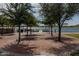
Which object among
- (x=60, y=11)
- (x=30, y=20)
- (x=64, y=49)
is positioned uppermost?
(x=60, y=11)

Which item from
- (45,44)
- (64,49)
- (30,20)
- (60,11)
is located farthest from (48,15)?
(64,49)

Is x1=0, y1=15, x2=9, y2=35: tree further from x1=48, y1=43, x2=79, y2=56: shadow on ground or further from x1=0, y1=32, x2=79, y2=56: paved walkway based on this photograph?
x1=48, y1=43, x2=79, y2=56: shadow on ground

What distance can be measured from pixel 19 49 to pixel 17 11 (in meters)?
0.66

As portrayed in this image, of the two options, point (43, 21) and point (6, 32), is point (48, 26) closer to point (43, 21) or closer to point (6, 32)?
point (43, 21)

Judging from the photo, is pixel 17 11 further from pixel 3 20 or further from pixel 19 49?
pixel 19 49

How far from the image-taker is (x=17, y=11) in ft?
19.4

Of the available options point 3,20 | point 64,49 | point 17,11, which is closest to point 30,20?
point 17,11

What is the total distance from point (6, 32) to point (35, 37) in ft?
1.67

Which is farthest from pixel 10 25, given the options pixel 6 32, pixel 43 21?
pixel 43 21

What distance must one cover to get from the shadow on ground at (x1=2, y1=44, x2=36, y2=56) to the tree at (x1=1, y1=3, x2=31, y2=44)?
0.10m

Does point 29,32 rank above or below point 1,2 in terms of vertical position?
below

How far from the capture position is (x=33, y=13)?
588 centimetres

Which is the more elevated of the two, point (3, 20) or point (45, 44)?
point (3, 20)

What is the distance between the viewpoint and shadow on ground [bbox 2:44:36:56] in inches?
231
